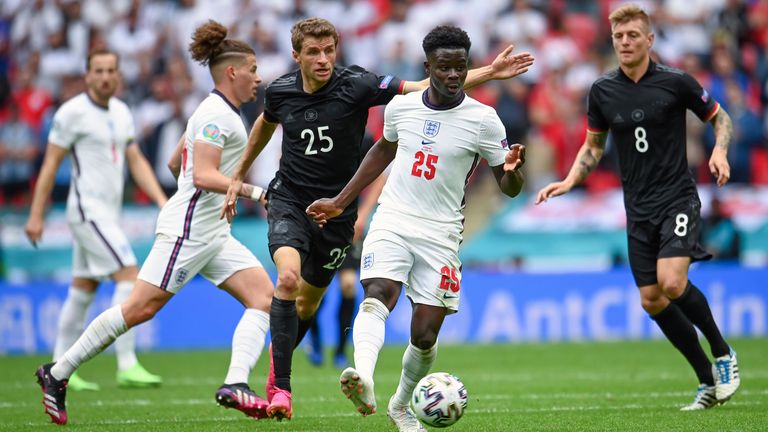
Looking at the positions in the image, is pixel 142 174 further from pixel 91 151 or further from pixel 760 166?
pixel 760 166

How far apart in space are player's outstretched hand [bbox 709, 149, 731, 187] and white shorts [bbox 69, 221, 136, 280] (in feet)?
18.5

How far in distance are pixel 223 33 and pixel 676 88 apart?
3.42 meters

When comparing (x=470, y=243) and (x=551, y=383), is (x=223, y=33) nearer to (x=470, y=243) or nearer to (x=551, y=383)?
(x=551, y=383)

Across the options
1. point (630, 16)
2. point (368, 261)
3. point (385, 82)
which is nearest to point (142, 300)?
point (368, 261)

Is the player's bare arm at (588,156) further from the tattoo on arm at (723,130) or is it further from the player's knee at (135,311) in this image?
the player's knee at (135,311)

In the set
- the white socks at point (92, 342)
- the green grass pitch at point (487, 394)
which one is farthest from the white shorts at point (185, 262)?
the green grass pitch at point (487, 394)

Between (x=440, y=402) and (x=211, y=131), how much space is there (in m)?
2.88

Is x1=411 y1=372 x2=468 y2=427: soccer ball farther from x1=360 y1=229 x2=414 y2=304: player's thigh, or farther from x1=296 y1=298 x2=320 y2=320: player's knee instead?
x1=296 y1=298 x2=320 y2=320: player's knee

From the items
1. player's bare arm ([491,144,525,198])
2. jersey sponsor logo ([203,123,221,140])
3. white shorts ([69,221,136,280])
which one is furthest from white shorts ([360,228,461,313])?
white shorts ([69,221,136,280])

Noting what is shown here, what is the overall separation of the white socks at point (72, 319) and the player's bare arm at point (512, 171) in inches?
219

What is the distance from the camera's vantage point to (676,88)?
8539 mm

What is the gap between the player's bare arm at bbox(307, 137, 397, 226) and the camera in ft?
23.9

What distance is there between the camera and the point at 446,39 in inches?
276

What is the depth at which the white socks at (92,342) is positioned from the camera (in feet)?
27.1
